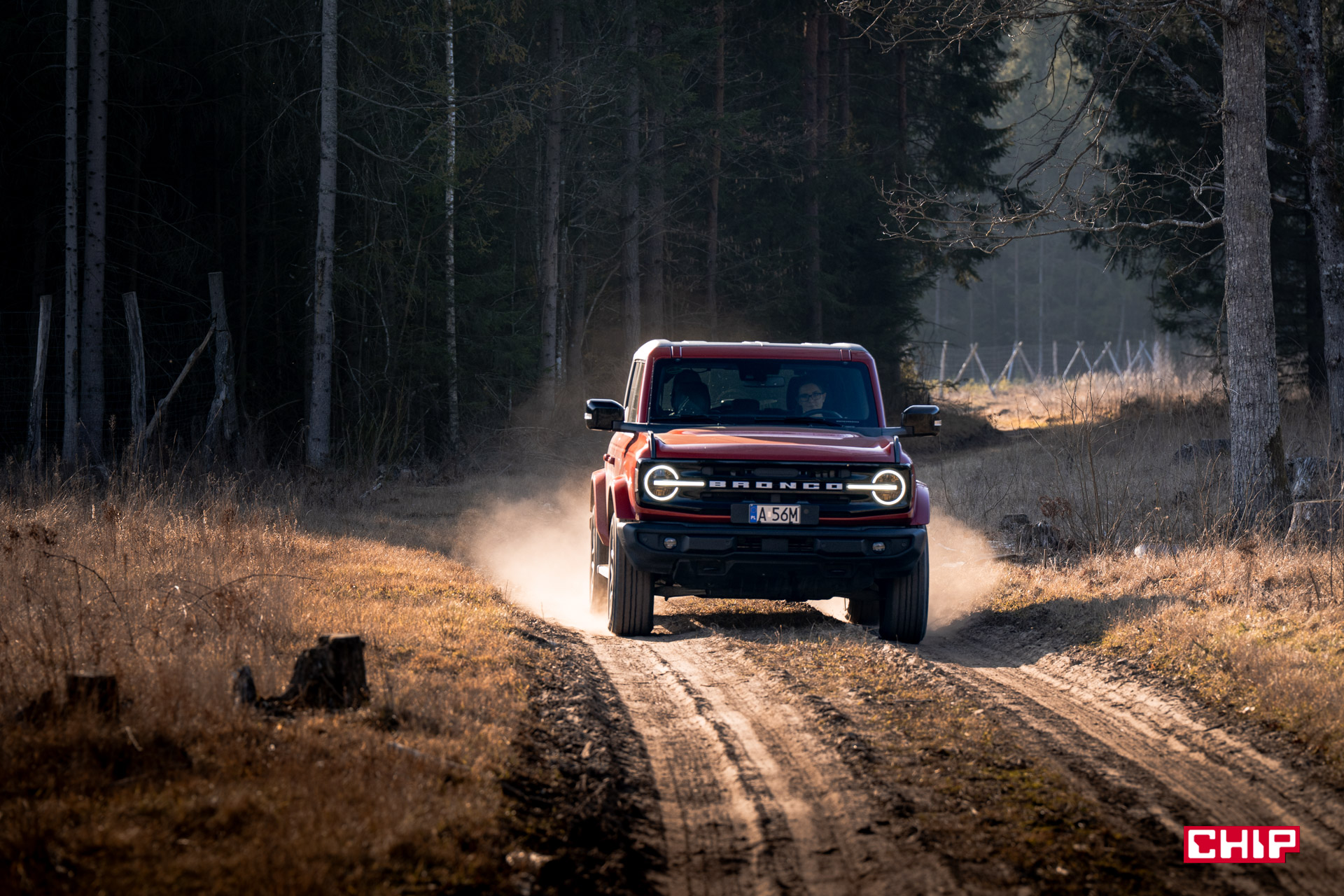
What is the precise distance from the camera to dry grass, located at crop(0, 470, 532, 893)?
360 centimetres

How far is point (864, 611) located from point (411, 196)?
13904 millimetres

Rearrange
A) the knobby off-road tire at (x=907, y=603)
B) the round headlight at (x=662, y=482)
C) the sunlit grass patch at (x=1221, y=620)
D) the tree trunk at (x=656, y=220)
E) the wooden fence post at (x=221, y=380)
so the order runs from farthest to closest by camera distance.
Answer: the tree trunk at (x=656, y=220)
the wooden fence post at (x=221, y=380)
the knobby off-road tire at (x=907, y=603)
the round headlight at (x=662, y=482)
the sunlit grass patch at (x=1221, y=620)

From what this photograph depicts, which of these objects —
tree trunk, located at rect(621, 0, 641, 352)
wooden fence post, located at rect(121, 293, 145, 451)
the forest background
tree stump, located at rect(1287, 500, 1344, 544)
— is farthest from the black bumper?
tree trunk, located at rect(621, 0, 641, 352)

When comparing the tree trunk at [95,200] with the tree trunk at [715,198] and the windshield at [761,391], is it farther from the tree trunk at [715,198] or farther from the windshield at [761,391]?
the tree trunk at [715,198]

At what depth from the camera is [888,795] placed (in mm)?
4613

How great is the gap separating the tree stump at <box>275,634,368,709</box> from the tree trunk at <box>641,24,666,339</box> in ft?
78.4

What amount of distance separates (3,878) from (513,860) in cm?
155

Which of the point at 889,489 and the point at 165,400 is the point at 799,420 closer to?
the point at 889,489

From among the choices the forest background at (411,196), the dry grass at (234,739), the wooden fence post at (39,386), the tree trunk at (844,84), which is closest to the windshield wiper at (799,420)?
the dry grass at (234,739)

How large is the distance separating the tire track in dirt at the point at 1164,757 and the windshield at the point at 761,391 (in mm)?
2120

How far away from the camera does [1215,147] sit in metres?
21.2

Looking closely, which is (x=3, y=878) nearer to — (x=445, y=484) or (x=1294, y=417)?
(x=445, y=484)

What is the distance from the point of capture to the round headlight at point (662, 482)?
24.3ft

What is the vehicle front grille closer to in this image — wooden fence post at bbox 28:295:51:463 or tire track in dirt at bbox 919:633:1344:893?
tire track in dirt at bbox 919:633:1344:893
